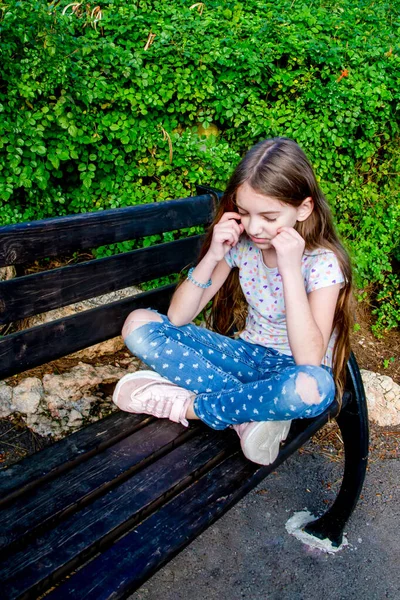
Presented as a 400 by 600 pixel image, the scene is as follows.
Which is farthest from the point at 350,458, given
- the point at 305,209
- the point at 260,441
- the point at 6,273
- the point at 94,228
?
the point at 6,273

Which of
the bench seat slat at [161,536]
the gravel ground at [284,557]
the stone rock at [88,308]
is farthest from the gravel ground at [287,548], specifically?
the bench seat slat at [161,536]

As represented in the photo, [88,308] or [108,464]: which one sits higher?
[108,464]

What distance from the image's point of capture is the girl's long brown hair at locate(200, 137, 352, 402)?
1928 mm

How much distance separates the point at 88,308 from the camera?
Result: 3.27m

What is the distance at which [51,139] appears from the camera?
2867mm

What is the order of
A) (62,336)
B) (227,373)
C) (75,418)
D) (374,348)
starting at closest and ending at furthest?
(62,336) < (227,373) < (75,418) < (374,348)

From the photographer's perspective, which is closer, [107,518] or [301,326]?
[107,518]

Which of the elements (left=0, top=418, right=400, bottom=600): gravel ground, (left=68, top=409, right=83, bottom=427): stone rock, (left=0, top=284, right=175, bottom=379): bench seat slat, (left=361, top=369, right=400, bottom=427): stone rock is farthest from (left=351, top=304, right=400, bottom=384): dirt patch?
(left=0, top=284, right=175, bottom=379): bench seat slat

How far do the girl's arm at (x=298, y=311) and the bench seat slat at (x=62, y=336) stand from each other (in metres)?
0.63

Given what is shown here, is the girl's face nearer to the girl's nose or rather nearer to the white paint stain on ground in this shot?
the girl's nose

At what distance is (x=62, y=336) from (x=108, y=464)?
508 millimetres

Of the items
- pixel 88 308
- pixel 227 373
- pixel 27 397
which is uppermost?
pixel 227 373

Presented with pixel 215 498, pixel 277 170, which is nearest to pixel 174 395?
pixel 215 498

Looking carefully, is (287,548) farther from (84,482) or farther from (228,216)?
(228,216)
